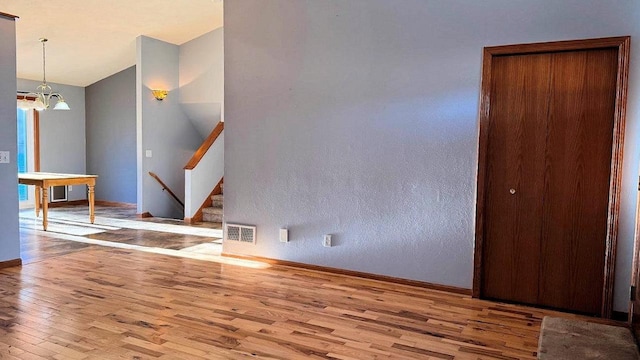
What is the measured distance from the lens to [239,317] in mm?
3268

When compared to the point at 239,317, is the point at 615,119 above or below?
above

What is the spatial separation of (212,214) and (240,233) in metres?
2.68

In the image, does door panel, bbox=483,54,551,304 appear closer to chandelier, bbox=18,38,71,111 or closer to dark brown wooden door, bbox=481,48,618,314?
dark brown wooden door, bbox=481,48,618,314

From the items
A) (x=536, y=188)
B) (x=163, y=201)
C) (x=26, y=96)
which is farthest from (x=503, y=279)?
(x=26, y=96)

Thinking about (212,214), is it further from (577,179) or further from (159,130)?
(577,179)

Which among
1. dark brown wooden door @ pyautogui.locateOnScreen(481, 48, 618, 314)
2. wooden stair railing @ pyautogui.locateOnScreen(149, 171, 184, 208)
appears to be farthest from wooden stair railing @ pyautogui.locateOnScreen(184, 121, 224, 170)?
dark brown wooden door @ pyautogui.locateOnScreen(481, 48, 618, 314)

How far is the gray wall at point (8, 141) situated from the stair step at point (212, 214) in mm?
3132

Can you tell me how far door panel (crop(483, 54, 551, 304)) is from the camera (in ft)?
11.7

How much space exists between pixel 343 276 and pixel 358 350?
63.0 inches

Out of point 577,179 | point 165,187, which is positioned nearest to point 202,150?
point 165,187

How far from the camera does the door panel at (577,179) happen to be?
3365mm

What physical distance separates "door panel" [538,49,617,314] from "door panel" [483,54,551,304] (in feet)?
0.25

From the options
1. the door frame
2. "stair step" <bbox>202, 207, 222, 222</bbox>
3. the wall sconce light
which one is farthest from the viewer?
the wall sconce light

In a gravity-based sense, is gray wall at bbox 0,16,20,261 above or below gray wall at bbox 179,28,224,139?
below
